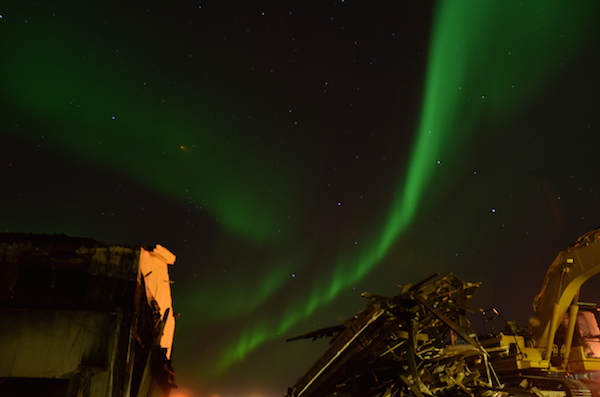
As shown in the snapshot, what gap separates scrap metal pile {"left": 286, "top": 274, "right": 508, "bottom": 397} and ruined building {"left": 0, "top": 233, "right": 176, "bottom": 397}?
7.69m

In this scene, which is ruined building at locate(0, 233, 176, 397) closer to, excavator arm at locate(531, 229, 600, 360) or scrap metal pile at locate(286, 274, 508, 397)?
scrap metal pile at locate(286, 274, 508, 397)

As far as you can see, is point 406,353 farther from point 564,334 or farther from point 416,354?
point 564,334

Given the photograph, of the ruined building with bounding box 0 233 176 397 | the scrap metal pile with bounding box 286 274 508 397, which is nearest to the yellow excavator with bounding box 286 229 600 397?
the scrap metal pile with bounding box 286 274 508 397

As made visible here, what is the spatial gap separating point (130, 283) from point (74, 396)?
4452mm

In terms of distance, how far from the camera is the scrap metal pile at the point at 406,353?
414 inches

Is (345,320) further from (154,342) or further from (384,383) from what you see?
(154,342)

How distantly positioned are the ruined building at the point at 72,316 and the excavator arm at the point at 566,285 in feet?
55.2

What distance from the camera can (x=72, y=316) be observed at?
15.9 meters

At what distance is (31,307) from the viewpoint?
1581 centimetres

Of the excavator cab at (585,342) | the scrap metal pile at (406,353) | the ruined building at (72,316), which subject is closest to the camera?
the scrap metal pile at (406,353)

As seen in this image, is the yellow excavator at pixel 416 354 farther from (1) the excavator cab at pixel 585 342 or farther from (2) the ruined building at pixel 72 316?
(2) the ruined building at pixel 72 316

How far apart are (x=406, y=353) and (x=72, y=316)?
12786 mm

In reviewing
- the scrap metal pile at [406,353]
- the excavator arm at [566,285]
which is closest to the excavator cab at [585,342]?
the excavator arm at [566,285]

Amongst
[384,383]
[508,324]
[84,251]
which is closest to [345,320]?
[384,383]
